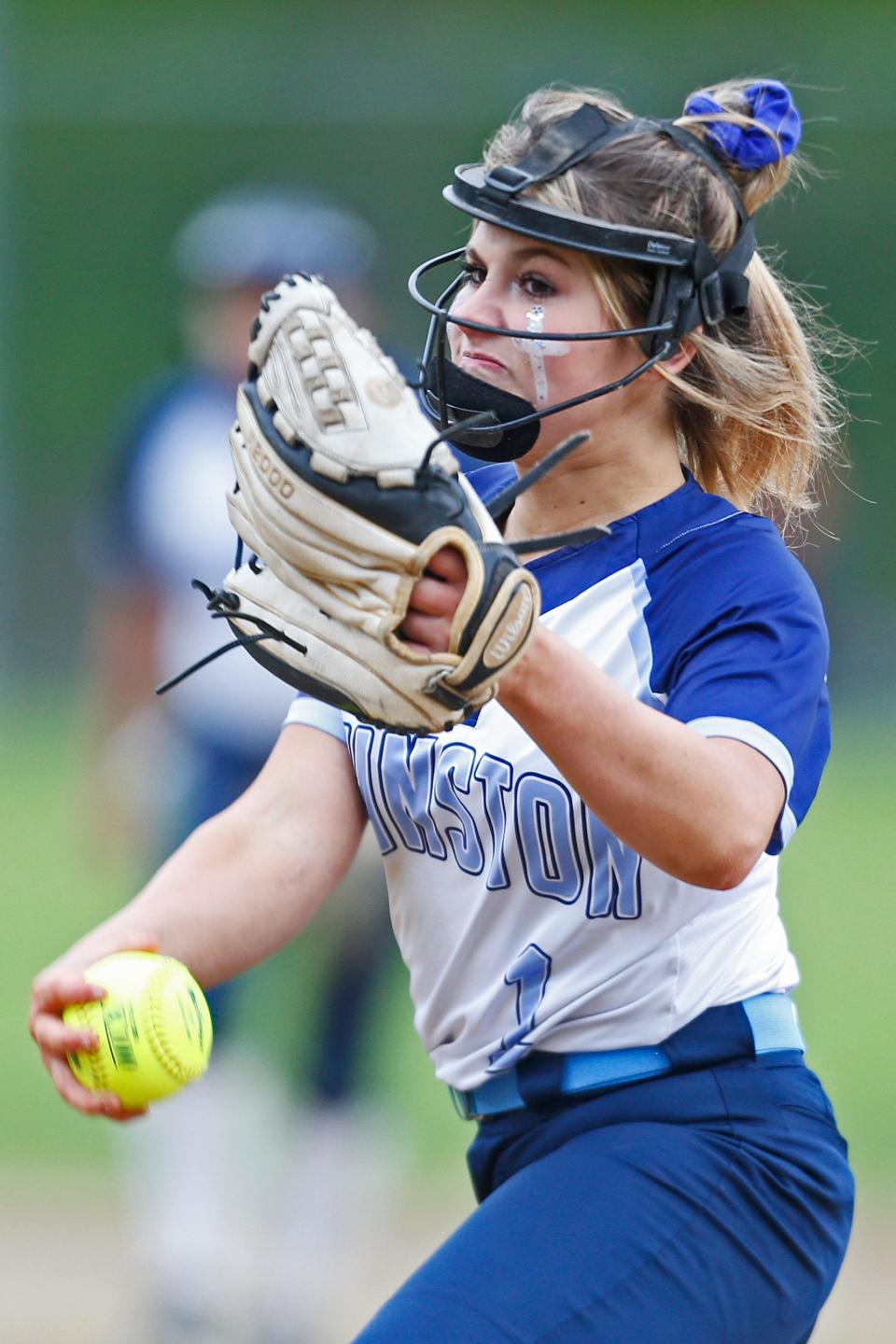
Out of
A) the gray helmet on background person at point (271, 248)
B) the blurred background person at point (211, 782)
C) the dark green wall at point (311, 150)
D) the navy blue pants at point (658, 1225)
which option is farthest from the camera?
the dark green wall at point (311, 150)

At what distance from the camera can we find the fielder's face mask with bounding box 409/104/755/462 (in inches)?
87.4

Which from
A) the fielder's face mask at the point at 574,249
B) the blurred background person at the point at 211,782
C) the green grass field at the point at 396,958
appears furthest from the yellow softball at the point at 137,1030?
the green grass field at the point at 396,958

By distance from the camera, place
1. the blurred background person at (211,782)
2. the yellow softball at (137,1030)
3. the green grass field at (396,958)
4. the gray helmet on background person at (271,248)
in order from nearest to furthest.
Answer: the yellow softball at (137,1030), the blurred background person at (211,782), the gray helmet on background person at (271,248), the green grass field at (396,958)

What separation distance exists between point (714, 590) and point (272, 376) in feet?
1.89

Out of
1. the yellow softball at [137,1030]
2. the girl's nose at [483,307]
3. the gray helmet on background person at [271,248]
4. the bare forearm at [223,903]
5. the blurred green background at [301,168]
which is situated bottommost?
the yellow softball at [137,1030]

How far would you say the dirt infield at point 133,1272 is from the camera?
159 inches

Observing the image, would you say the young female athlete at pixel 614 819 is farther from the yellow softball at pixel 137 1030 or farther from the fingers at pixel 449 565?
the fingers at pixel 449 565

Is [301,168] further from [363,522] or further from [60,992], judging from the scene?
[363,522]

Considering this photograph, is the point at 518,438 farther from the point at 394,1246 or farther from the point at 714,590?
the point at 394,1246

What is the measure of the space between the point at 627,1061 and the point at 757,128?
1164mm

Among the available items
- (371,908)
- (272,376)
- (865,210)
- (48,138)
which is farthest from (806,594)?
(48,138)

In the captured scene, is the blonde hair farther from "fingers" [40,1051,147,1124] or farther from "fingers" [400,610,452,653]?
"fingers" [40,1051,147,1124]

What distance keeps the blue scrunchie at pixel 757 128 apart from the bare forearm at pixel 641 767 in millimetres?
828

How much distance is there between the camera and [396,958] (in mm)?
4488
